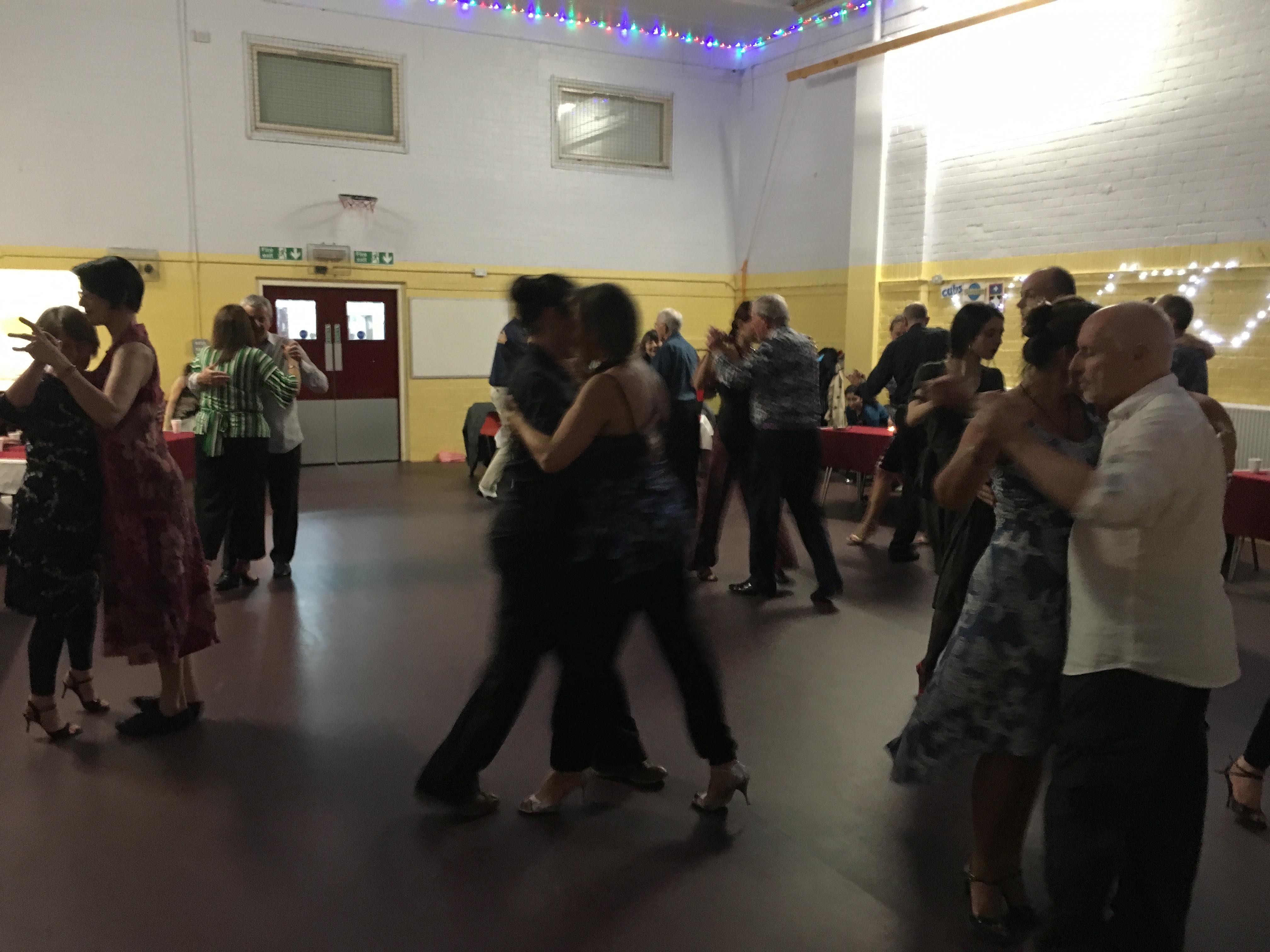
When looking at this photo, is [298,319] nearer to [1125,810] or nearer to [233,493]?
[233,493]

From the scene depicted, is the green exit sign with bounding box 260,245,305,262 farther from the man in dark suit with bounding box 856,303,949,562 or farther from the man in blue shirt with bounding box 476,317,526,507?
the man in dark suit with bounding box 856,303,949,562

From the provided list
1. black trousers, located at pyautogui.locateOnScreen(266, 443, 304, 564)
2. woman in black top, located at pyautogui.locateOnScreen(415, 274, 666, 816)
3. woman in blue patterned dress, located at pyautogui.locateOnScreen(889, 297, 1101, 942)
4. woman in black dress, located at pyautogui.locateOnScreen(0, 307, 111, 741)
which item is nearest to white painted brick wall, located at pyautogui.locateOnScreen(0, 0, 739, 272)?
black trousers, located at pyautogui.locateOnScreen(266, 443, 304, 564)

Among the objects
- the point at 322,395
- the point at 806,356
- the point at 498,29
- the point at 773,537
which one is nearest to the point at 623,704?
the point at 773,537

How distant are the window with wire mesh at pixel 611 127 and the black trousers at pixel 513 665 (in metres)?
9.23

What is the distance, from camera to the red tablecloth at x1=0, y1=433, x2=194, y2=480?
17.2ft

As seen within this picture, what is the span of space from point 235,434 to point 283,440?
0.97 feet

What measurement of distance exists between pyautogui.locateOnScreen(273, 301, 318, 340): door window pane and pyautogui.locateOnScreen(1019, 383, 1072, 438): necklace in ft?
29.8

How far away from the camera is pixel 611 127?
36.2ft

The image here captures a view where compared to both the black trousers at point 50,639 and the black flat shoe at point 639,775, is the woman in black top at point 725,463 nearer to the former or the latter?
the black flat shoe at point 639,775

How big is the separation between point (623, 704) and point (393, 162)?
8617 mm

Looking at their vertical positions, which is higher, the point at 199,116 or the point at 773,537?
the point at 199,116

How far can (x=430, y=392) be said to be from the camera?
1046 cm

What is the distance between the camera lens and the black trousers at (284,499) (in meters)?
4.80

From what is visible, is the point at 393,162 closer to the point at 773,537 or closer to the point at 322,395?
the point at 322,395
